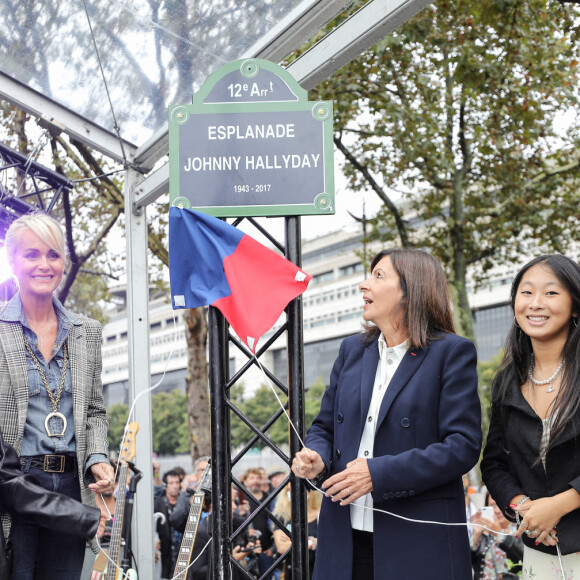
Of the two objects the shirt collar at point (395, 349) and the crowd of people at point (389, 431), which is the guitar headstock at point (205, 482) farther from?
the shirt collar at point (395, 349)

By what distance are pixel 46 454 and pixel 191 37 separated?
3330 mm

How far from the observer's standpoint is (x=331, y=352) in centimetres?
6625

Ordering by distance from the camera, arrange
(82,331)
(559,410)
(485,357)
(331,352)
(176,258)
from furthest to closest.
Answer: (331,352) → (485,357) → (176,258) → (82,331) → (559,410)

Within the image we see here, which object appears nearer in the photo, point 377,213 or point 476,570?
point 476,570

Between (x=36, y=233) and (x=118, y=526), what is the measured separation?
10.3 ft

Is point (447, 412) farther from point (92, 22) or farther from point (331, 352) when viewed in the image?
point (331, 352)

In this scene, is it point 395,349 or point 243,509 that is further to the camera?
point 243,509

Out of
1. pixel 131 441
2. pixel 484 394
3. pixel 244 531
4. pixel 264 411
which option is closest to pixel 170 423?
pixel 264 411

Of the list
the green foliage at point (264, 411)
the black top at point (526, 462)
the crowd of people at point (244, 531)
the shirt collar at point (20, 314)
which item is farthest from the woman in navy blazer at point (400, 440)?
the green foliage at point (264, 411)

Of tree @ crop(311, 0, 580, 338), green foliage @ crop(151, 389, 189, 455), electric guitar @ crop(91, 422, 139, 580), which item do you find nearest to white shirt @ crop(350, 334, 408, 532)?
electric guitar @ crop(91, 422, 139, 580)

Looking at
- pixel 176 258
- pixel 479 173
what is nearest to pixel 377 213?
pixel 479 173

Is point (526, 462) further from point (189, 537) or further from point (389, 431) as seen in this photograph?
point (189, 537)

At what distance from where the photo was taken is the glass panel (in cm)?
532

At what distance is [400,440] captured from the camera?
2.83 metres
